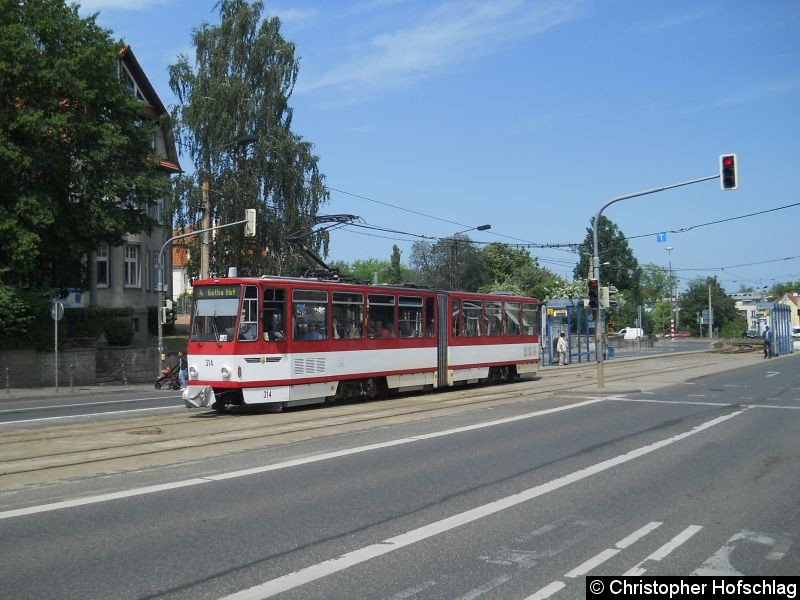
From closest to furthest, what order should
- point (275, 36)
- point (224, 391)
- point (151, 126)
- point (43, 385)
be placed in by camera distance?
point (224, 391), point (43, 385), point (151, 126), point (275, 36)

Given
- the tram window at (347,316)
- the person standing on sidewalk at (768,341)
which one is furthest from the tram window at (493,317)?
the person standing on sidewalk at (768,341)

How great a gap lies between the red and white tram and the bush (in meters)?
17.5

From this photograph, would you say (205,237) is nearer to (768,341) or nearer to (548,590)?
(768,341)

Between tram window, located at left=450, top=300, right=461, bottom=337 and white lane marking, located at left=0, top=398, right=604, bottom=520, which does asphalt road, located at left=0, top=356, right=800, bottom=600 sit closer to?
white lane marking, located at left=0, top=398, right=604, bottom=520

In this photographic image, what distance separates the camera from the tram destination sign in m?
17.1

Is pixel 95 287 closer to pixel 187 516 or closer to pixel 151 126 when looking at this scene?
pixel 151 126

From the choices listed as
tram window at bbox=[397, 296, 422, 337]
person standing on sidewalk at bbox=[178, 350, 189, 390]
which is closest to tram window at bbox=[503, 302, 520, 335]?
tram window at bbox=[397, 296, 422, 337]

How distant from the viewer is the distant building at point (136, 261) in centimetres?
4003

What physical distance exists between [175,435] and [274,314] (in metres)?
4.44

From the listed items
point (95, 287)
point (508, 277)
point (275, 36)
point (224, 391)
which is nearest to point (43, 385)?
point (95, 287)

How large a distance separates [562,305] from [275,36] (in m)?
20.7

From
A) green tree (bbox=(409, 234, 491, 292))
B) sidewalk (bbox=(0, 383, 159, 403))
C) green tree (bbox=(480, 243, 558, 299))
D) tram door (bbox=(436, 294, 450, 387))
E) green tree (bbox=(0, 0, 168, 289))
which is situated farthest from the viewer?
green tree (bbox=(480, 243, 558, 299))

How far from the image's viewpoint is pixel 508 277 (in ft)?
318

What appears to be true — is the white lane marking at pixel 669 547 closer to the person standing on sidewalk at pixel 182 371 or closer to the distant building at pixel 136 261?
the person standing on sidewalk at pixel 182 371
